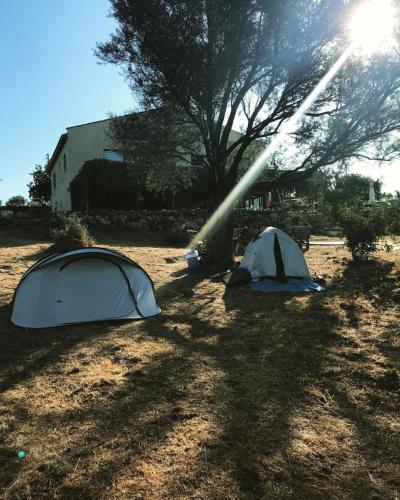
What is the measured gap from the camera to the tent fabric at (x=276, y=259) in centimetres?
930

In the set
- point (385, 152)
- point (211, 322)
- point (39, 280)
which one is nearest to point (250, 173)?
point (385, 152)

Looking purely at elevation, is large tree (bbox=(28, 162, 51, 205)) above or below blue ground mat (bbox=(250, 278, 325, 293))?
above

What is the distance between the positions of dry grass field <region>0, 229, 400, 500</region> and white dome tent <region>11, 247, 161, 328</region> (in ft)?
0.89

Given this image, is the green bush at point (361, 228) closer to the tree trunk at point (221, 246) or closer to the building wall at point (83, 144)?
the tree trunk at point (221, 246)

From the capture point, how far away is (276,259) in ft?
30.6

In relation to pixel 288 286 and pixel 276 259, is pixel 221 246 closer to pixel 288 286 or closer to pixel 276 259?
pixel 276 259


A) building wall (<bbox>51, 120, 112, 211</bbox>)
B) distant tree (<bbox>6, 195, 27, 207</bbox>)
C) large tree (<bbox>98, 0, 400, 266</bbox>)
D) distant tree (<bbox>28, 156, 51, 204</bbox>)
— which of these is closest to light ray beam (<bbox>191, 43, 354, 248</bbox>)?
large tree (<bbox>98, 0, 400, 266</bbox>)

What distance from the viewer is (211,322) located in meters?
6.64

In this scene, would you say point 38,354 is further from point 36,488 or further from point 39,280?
point 36,488

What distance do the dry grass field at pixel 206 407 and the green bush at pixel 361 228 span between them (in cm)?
418

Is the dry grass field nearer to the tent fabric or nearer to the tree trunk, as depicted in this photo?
the tent fabric

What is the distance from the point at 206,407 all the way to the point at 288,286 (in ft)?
18.4

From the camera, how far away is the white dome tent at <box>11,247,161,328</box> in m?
6.32

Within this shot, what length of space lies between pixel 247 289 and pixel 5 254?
761cm
